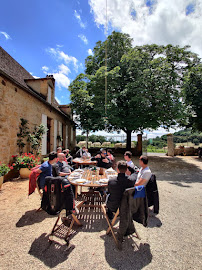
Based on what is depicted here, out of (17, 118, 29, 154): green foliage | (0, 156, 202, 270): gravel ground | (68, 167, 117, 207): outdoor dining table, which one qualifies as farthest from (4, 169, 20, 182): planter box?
(68, 167, 117, 207): outdoor dining table

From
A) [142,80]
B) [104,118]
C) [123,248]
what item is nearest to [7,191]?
[123,248]

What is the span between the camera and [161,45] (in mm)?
13164

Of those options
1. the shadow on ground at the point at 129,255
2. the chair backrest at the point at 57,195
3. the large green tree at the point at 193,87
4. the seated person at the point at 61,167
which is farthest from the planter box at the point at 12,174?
the large green tree at the point at 193,87

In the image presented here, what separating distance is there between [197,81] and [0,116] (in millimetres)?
12842

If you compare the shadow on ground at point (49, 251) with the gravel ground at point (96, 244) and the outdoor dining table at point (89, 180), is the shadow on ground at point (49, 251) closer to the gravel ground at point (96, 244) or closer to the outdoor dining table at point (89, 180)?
the gravel ground at point (96, 244)

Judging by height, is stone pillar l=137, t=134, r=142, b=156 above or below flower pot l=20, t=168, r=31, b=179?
above

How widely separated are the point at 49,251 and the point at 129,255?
1312mm

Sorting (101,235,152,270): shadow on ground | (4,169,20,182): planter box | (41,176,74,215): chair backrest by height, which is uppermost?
(41,176,74,215): chair backrest

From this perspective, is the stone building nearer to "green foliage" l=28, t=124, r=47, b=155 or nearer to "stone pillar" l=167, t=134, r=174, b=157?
"green foliage" l=28, t=124, r=47, b=155

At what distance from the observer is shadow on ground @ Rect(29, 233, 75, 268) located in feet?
6.90

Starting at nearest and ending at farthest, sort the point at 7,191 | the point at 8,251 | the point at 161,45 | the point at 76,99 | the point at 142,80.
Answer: the point at 8,251, the point at 7,191, the point at 142,80, the point at 76,99, the point at 161,45

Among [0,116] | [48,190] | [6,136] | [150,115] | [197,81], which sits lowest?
[48,190]

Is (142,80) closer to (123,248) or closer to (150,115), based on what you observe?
(150,115)

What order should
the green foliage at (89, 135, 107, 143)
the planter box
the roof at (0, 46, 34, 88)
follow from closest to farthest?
the planter box, the roof at (0, 46, 34, 88), the green foliage at (89, 135, 107, 143)
